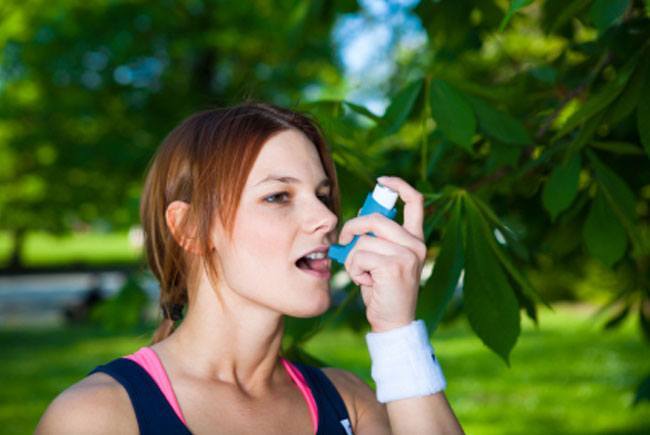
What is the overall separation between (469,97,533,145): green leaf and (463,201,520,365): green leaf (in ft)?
1.56

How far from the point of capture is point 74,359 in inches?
472

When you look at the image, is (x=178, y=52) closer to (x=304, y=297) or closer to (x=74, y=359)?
(x=74, y=359)

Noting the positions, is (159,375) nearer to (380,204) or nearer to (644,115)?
(380,204)

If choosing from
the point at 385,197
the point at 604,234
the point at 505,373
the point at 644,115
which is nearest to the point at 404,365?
the point at 385,197

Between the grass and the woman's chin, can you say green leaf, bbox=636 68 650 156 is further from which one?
the grass

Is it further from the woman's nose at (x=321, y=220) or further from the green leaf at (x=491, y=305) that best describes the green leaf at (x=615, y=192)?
the woman's nose at (x=321, y=220)

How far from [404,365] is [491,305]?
37cm

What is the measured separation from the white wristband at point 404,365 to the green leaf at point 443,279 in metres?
0.28

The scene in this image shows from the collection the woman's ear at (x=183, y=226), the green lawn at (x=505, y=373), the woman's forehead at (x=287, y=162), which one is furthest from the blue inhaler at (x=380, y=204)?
the green lawn at (x=505, y=373)

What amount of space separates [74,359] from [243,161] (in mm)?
11060

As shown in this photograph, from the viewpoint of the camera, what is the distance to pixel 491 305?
175 cm

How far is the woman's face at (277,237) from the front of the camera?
1.53 meters

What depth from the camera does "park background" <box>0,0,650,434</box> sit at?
2.04m

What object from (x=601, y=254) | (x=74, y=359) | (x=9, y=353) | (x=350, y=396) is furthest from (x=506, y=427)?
(x=9, y=353)
